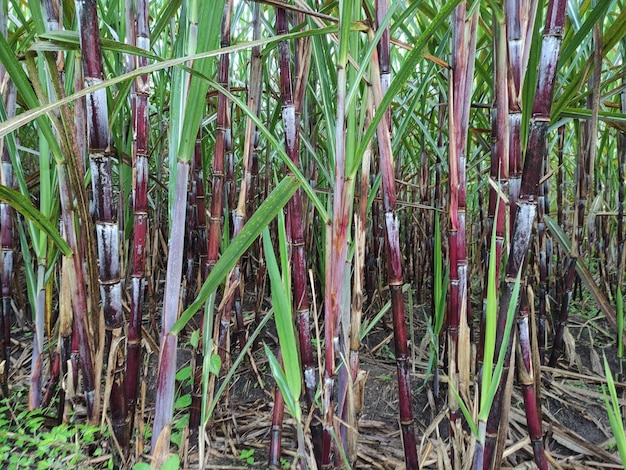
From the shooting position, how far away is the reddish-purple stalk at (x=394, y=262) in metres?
0.62

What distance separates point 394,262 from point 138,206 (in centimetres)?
42

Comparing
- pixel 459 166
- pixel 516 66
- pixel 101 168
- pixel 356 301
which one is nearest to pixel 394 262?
pixel 356 301

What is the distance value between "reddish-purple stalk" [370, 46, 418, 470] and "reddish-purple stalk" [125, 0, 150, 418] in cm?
36

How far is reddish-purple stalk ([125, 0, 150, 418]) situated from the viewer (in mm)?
683

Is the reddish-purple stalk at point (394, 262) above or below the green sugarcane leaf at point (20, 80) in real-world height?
below

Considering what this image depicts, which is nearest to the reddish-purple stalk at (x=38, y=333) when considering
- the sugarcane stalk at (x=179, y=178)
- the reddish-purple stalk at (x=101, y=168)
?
the reddish-purple stalk at (x=101, y=168)

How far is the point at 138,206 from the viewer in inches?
27.7

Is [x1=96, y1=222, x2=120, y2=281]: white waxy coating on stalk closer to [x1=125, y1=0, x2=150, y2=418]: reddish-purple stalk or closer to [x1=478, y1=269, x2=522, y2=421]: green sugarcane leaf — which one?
[x1=125, y1=0, x2=150, y2=418]: reddish-purple stalk

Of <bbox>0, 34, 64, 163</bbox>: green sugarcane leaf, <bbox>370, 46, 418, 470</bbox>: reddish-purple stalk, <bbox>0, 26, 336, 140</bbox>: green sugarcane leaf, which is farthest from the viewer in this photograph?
<bbox>370, 46, 418, 470</bbox>: reddish-purple stalk

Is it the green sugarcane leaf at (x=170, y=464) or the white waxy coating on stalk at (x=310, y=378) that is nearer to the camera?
the green sugarcane leaf at (x=170, y=464)

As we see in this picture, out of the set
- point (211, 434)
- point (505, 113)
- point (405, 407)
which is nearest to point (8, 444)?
point (211, 434)

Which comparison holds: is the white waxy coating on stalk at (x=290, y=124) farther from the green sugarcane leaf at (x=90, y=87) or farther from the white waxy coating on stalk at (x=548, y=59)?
the white waxy coating on stalk at (x=548, y=59)

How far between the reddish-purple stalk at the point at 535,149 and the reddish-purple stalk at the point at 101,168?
51 cm

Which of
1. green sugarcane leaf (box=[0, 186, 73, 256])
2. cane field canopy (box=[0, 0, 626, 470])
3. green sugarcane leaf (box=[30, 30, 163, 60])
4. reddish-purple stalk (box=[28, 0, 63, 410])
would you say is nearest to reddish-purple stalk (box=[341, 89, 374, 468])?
cane field canopy (box=[0, 0, 626, 470])
